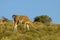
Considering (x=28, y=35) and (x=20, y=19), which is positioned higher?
(x=20, y=19)

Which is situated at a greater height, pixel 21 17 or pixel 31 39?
pixel 21 17

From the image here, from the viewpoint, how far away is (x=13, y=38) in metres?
18.8

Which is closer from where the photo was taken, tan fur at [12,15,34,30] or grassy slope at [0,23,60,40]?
grassy slope at [0,23,60,40]

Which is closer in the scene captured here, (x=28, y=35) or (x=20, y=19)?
(x=28, y=35)

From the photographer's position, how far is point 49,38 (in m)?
19.4

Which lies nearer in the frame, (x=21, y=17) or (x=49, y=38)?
(x=49, y=38)

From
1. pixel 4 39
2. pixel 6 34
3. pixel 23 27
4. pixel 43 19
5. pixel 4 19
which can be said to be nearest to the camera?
pixel 4 39

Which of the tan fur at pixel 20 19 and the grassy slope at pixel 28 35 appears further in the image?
the tan fur at pixel 20 19

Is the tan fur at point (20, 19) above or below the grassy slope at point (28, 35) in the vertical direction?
above

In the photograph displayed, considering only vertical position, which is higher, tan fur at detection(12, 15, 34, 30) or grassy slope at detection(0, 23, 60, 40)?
tan fur at detection(12, 15, 34, 30)

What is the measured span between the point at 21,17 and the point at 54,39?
13027 millimetres

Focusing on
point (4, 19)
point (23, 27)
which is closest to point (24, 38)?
point (23, 27)

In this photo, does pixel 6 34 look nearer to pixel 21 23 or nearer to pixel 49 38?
pixel 49 38

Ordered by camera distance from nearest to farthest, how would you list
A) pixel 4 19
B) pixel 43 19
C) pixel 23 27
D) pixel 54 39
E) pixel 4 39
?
pixel 4 39
pixel 54 39
pixel 23 27
pixel 4 19
pixel 43 19
